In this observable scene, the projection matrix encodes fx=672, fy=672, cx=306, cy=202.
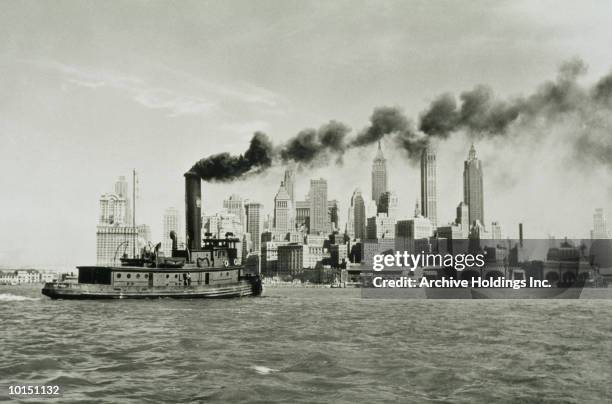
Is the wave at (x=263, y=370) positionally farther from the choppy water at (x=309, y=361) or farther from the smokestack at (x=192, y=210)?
the smokestack at (x=192, y=210)

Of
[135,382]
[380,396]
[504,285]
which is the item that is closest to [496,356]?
[380,396]

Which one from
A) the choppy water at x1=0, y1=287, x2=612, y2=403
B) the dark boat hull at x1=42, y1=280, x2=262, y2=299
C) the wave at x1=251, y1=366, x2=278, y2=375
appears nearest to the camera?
the choppy water at x1=0, y1=287, x2=612, y2=403

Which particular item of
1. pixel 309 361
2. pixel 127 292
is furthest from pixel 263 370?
pixel 127 292

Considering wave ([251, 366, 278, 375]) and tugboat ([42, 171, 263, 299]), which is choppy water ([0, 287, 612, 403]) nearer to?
wave ([251, 366, 278, 375])

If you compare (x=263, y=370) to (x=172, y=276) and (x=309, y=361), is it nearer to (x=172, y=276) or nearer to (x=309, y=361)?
(x=309, y=361)

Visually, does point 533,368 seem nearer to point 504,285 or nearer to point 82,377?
point 82,377

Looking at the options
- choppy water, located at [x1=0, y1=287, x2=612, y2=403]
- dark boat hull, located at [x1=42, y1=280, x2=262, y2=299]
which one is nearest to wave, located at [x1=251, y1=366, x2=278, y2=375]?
choppy water, located at [x1=0, y1=287, x2=612, y2=403]

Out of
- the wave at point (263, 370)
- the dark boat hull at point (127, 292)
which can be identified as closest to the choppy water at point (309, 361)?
the wave at point (263, 370)

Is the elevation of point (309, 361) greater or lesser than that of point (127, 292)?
greater
